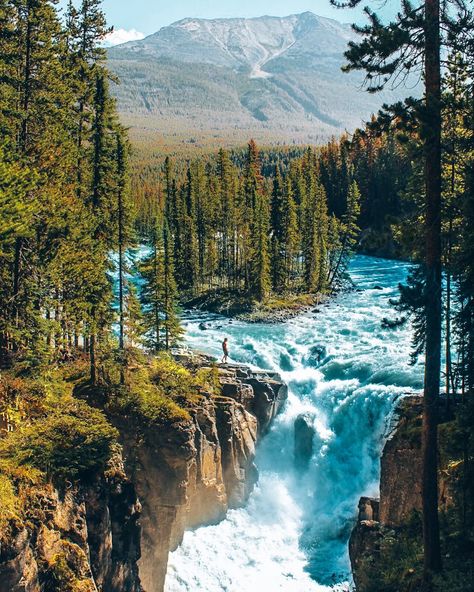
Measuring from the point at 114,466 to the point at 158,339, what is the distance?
19204 mm

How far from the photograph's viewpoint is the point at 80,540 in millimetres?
17453

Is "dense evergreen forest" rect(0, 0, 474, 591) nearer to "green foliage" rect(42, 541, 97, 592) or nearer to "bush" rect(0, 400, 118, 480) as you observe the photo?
"bush" rect(0, 400, 118, 480)

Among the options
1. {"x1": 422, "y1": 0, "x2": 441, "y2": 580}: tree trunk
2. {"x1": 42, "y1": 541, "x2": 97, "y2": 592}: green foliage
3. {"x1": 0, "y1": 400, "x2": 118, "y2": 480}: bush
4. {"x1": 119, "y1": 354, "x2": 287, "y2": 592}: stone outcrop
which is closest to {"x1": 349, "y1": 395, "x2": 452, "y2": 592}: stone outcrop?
{"x1": 422, "y1": 0, "x2": 441, "y2": 580}: tree trunk

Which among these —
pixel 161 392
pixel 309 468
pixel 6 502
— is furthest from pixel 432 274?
pixel 309 468

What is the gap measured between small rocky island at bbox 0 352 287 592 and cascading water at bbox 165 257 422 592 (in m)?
1.25

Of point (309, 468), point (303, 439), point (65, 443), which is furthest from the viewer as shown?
point (303, 439)

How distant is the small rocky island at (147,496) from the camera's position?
15719 mm

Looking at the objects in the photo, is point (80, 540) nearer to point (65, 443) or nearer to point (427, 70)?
point (65, 443)

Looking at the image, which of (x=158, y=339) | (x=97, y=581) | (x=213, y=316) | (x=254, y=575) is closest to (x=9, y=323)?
(x=97, y=581)

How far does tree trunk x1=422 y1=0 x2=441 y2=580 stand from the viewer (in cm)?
1242

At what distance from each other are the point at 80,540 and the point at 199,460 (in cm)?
1116

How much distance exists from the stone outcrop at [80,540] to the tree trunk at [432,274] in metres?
9.64

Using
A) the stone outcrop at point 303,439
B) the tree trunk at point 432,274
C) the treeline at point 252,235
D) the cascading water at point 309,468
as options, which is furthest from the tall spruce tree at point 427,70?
the treeline at point 252,235

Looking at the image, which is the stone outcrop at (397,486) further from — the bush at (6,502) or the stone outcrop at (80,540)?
the bush at (6,502)
